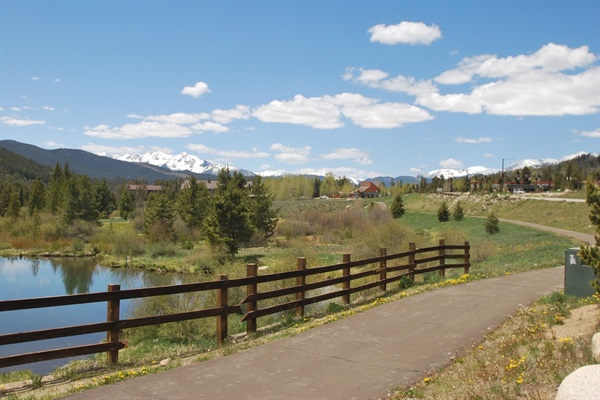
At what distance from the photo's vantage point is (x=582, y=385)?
4.32 m

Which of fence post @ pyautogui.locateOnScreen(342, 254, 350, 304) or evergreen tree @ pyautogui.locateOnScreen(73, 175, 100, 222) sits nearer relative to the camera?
fence post @ pyautogui.locateOnScreen(342, 254, 350, 304)

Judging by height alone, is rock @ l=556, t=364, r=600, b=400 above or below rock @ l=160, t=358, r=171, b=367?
above

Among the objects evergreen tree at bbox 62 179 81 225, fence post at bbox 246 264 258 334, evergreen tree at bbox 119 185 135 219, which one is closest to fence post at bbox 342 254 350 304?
fence post at bbox 246 264 258 334

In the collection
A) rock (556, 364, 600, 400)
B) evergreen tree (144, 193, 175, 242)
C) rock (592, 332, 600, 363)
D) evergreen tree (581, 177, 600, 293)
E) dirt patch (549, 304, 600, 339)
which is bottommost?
evergreen tree (144, 193, 175, 242)

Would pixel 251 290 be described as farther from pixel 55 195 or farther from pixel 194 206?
pixel 55 195

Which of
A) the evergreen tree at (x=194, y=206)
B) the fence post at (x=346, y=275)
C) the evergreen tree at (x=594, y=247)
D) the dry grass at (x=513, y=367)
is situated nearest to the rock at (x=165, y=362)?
the dry grass at (x=513, y=367)

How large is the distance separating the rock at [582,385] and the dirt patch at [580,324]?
3955mm

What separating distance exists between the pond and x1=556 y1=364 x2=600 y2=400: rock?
17.5m

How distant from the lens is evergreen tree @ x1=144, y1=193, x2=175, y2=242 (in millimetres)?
70562

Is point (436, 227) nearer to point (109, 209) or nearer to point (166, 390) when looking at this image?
point (166, 390)

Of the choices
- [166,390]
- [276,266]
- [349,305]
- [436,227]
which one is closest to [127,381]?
[166,390]

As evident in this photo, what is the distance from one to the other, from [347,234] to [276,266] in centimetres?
4760

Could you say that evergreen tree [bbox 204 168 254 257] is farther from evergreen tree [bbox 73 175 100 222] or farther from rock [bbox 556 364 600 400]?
rock [bbox 556 364 600 400]

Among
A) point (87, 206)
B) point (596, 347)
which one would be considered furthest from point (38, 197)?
point (596, 347)
